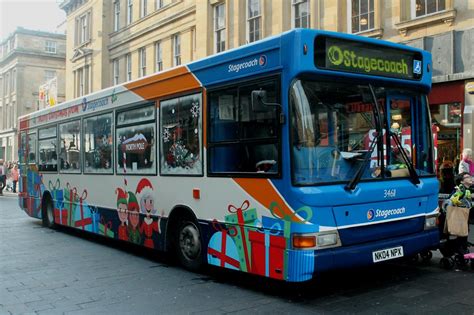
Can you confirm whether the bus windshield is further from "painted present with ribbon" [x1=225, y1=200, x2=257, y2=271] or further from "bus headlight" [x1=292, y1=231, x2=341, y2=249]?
"painted present with ribbon" [x1=225, y1=200, x2=257, y2=271]

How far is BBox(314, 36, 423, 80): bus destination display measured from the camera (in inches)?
224

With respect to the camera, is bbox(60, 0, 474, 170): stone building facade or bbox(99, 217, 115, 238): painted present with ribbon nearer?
bbox(99, 217, 115, 238): painted present with ribbon

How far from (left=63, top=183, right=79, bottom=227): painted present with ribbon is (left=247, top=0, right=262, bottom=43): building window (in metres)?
12.0

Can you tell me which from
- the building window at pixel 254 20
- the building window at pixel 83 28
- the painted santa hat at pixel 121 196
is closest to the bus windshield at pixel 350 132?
the painted santa hat at pixel 121 196

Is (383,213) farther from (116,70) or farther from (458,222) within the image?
(116,70)

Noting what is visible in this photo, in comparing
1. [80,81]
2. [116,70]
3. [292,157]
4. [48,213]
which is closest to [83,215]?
[48,213]

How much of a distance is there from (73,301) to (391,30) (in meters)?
12.7

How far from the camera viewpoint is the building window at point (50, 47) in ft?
200

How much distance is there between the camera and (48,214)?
41.1 feet

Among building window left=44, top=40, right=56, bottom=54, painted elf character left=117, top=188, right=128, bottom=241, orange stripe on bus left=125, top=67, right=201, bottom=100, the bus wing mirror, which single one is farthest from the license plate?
building window left=44, top=40, right=56, bottom=54

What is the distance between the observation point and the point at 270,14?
65.5ft

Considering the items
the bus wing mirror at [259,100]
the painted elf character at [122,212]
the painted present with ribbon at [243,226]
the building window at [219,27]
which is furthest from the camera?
the building window at [219,27]

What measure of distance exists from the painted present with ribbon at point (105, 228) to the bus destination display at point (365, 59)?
18.2 feet

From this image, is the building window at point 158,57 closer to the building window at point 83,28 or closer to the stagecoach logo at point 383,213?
the building window at point 83,28
